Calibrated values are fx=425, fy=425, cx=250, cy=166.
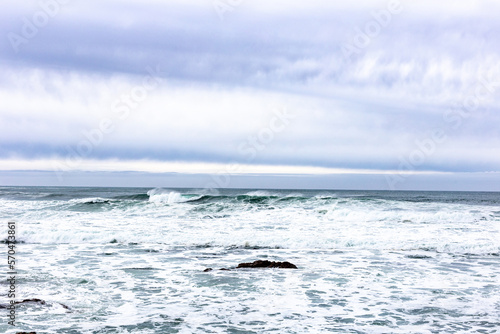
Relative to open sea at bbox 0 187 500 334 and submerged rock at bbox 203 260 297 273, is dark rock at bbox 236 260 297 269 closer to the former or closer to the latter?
submerged rock at bbox 203 260 297 273

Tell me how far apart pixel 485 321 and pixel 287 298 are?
10.8ft

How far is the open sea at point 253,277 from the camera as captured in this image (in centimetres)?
666

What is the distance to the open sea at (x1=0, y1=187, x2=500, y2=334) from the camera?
666 centimetres

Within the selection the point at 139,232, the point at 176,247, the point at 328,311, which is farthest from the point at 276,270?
the point at 139,232

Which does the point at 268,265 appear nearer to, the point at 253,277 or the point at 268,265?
the point at 268,265

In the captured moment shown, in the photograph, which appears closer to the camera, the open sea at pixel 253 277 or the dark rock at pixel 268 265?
the open sea at pixel 253 277

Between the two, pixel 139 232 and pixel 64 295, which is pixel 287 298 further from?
pixel 139 232

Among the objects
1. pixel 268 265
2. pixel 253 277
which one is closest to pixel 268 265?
pixel 268 265

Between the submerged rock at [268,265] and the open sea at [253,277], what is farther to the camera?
the submerged rock at [268,265]

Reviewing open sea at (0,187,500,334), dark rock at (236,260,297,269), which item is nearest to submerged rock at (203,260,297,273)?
dark rock at (236,260,297,269)

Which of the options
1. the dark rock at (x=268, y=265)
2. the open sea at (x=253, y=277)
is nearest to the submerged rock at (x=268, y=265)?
the dark rock at (x=268, y=265)

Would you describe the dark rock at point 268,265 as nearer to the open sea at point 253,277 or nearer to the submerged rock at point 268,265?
the submerged rock at point 268,265

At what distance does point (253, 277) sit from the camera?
9656 millimetres

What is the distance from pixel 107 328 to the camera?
6.25m
